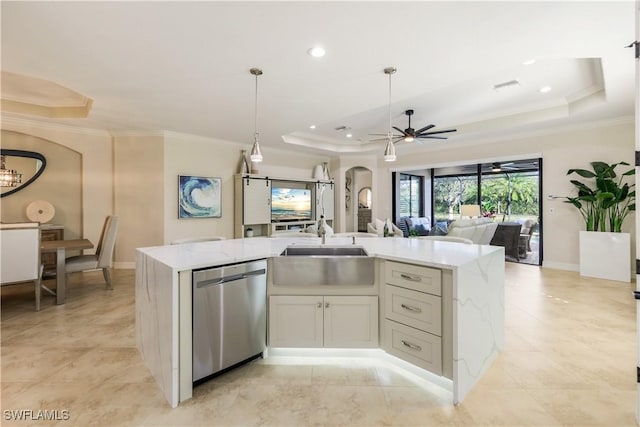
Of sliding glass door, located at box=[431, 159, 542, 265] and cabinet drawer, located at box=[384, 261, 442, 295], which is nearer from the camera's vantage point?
cabinet drawer, located at box=[384, 261, 442, 295]

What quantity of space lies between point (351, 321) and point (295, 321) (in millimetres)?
407

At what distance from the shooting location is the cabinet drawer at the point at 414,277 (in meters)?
1.86

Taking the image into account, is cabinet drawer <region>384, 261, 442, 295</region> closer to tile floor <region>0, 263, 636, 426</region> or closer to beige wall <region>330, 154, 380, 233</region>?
tile floor <region>0, 263, 636, 426</region>

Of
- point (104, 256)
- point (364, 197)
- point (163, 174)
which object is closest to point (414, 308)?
point (104, 256)

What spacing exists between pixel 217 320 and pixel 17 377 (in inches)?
57.9

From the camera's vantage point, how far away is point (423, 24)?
2197mm

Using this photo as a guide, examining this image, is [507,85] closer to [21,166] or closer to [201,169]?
[201,169]

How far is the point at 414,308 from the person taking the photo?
6.45ft

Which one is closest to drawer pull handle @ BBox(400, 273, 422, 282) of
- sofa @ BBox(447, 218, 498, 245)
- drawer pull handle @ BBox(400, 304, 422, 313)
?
drawer pull handle @ BBox(400, 304, 422, 313)

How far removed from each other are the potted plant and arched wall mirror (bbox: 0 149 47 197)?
8535 millimetres

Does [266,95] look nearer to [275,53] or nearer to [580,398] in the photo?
[275,53]

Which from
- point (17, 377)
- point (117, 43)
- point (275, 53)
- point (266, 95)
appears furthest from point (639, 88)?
point (17, 377)

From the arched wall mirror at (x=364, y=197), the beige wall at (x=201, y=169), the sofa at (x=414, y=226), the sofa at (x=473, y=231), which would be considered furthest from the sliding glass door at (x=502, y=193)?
the beige wall at (x=201, y=169)

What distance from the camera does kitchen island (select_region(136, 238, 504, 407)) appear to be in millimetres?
1766
